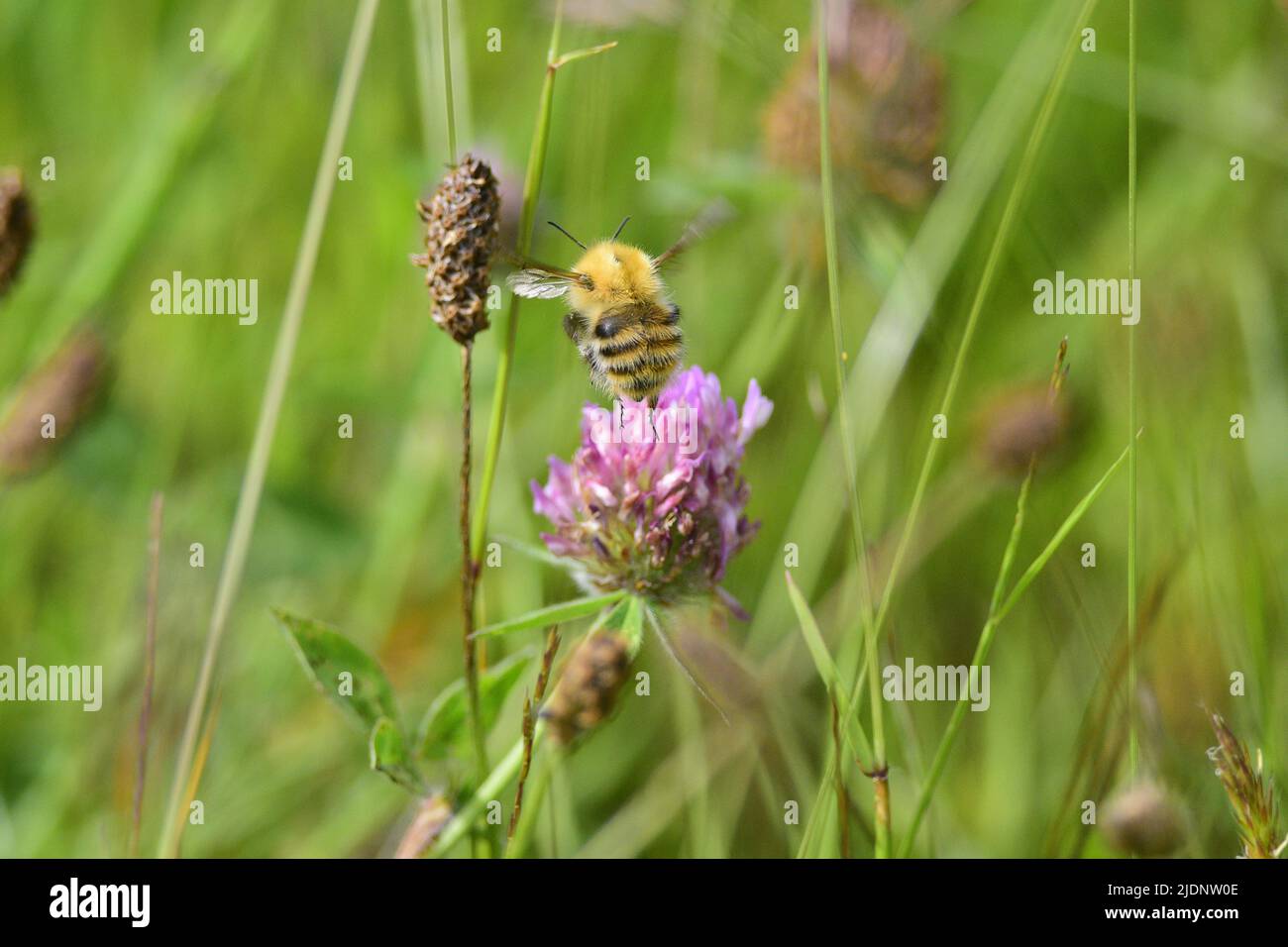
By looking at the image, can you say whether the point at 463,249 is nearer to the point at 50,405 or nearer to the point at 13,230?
the point at 13,230

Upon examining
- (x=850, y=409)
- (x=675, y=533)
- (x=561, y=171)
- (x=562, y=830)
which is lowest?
(x=562, y=830)

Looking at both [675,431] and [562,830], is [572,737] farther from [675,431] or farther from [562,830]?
[562,830]

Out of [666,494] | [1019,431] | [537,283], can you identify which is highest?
[537,283]

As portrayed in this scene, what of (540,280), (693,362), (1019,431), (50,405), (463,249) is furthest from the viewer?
(693,362)

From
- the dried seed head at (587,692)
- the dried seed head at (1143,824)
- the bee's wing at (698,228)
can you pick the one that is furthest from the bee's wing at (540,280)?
the dried seed head at (1143,824)

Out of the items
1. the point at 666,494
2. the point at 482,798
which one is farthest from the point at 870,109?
the point at 482,798

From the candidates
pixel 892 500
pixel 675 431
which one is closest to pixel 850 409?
pixel 892 500

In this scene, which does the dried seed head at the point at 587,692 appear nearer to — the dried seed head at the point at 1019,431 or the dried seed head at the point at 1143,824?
the dried seed head at the point at 1143,824
